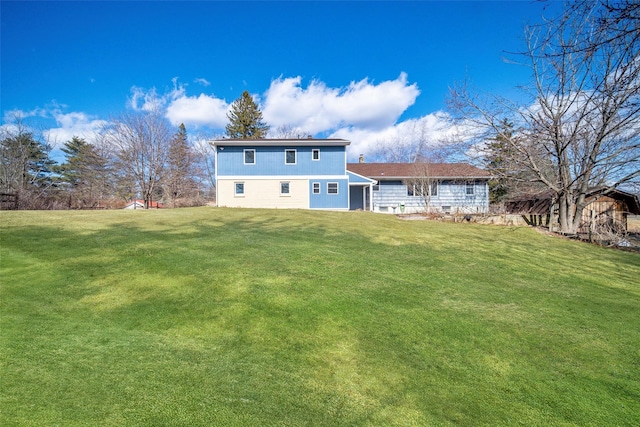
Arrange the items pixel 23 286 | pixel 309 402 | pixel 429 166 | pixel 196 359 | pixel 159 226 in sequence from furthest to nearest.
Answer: pixel 429 166
pixel 159 226
pixel 23 286
pixel 196 359
pixel 309 402

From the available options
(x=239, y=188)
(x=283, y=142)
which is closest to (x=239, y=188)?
(x=239, y=188)

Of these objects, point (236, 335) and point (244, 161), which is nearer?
point (236, 335)

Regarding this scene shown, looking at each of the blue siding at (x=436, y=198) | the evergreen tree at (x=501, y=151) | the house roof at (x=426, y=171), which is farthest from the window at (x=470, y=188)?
the evergreen tree at (x=501, y=151)

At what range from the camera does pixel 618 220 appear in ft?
58.6

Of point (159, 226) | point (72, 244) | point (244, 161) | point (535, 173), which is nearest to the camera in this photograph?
point (72, 244)

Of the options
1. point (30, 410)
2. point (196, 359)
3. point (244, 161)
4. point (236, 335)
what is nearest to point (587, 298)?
point (236, 335)

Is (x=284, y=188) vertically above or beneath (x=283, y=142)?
beneath

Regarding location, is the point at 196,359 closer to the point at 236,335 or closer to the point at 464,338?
the point at 236,335

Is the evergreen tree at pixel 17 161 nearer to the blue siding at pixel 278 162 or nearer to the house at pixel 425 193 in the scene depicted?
the blue siding at pixel 278 162

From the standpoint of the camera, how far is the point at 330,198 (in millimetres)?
24438

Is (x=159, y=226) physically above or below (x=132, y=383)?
above

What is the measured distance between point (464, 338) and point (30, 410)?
4.02 m

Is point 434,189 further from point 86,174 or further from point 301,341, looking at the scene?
point 86,174

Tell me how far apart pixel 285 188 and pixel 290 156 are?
2.45m
